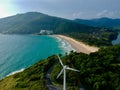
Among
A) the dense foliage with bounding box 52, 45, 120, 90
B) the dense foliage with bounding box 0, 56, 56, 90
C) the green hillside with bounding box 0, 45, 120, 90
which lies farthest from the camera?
→ the dense foliage with bounding box 0, 56, 56, 90

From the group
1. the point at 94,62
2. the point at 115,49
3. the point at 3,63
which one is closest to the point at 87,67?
the point at 94,62

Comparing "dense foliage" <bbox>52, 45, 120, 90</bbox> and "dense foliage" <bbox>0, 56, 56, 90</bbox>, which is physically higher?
"dense foliage" <bbox>52, 45, 120, 90</bbox>

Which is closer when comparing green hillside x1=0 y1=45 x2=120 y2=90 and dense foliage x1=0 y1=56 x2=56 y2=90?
green hillside x1=0 y1=45 x2=120 y2=90

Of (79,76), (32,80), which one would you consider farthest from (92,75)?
(32,80)

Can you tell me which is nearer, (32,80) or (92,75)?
(92,75)

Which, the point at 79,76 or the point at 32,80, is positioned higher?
the point at 79,76

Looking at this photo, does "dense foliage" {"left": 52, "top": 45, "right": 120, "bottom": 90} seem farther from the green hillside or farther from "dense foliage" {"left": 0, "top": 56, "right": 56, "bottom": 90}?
"dense foliage" {"left": 0, "top": 56, "right": 56, "bottom": 90}

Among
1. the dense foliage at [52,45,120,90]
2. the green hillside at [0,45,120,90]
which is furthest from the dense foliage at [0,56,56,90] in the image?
the dense foliage at [52,45,120,90]

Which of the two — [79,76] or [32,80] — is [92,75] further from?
[32,80]

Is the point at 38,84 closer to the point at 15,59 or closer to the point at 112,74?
the point at 112,74

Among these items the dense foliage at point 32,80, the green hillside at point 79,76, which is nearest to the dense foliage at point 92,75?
the green hillside at point 79,76

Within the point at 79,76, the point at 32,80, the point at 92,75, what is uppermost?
the point at 92,75
